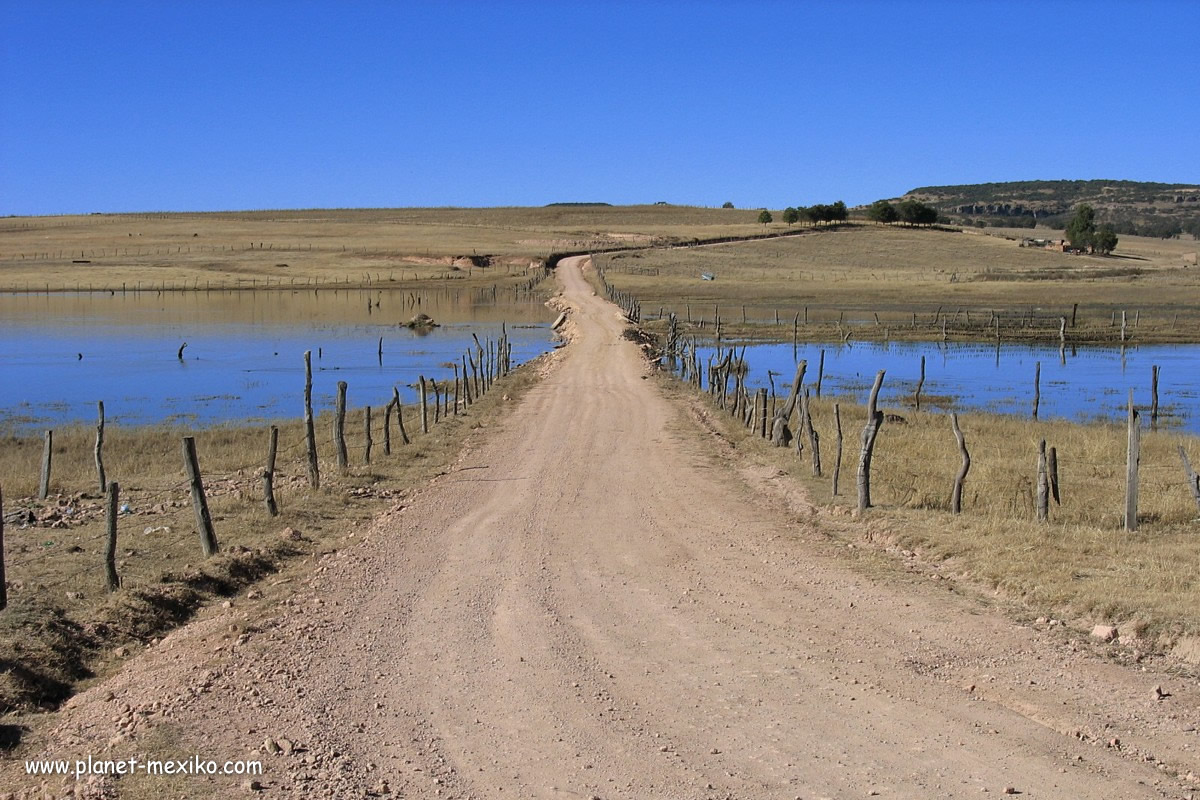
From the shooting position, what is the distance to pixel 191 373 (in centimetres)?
4197

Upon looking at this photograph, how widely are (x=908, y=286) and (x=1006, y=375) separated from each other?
45.4m

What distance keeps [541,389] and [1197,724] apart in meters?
25.0

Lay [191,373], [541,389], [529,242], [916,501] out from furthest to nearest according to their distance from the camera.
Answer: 1. [529,242]
2. [191,373]
3. [541,389]
4. [916,501]

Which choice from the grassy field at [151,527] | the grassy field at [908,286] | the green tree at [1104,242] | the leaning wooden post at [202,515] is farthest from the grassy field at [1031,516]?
the green tree at [1104,242]

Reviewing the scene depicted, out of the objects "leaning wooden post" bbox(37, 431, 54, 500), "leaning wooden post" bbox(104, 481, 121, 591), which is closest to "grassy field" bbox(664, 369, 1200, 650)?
"leaning wooden post" bbox(104, 481, 121, 591)

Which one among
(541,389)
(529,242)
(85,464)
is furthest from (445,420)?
(529,242)

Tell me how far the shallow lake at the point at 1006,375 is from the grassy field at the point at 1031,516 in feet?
21.9

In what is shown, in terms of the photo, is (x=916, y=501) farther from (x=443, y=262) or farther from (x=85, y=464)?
(x=443, y=262)

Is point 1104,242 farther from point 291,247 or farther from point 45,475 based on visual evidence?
point 45,475

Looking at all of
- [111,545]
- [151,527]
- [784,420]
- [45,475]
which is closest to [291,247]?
[45,475]

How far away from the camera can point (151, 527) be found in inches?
601

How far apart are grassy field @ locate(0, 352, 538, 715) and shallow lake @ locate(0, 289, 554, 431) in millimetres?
6012

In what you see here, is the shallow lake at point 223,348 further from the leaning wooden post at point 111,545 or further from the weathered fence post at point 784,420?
the leaning wooden post at point 111,545

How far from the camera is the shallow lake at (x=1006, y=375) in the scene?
3188 centimetres
